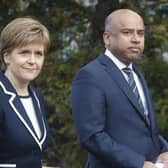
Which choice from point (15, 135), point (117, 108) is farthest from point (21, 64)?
point (117, 108)

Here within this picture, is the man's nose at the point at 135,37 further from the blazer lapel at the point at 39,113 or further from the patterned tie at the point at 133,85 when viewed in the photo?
the blazer lapel at the point at 39,113

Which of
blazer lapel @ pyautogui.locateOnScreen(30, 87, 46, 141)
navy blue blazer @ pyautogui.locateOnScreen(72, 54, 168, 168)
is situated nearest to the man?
navy blue blazer @ pyautogui.locateOnScreen(72, 54, 168, 168)

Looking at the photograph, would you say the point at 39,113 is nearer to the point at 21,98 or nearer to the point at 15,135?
the point at 21,98

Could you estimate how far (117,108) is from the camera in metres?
3.98

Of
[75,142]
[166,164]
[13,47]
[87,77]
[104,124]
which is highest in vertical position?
[13,47]

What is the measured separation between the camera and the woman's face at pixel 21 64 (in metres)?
3.58

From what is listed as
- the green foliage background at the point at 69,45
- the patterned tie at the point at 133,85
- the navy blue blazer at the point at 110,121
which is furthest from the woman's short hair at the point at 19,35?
the green foliage background at the point at 69,45

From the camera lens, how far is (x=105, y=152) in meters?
3.90

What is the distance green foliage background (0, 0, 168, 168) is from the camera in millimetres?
7445

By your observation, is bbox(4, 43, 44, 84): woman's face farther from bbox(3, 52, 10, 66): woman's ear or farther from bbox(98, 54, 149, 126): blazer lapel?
bbox(98, 54, 149, 126): blazer lapel

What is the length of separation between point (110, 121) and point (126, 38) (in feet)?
1.81

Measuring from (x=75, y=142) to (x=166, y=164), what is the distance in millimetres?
3556

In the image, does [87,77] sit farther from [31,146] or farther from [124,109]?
[31,146]

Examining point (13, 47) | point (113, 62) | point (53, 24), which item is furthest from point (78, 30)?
point (13, 47)
